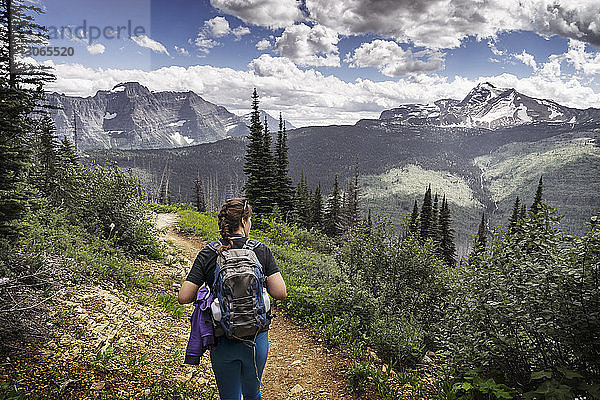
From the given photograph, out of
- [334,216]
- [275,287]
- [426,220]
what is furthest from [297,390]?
[426,220]

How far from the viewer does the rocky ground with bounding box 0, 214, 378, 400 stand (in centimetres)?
431

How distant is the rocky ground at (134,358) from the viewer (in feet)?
14.1

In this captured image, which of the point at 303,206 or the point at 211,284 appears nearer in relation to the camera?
the point at 211,284

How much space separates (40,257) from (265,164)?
76.2 feet

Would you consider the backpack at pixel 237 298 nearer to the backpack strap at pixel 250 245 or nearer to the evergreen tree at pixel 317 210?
the backpack strap at pixel 250 245

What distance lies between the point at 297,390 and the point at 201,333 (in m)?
3.48

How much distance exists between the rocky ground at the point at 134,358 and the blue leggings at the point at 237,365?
2154 mm

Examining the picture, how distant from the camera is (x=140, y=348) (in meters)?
5.63

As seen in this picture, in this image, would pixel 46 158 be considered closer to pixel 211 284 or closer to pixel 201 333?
pixel 211 284

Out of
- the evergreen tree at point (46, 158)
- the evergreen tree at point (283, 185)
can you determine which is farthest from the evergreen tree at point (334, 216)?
the evergreen tree at point (46, 158)

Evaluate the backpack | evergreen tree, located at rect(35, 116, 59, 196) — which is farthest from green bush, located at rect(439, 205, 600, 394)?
evergreen tree, located at rect(35, 116, 59, 196)

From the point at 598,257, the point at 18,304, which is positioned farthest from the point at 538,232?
the point at 18,304

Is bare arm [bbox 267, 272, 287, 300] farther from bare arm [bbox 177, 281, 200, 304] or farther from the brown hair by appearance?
bare arm [bbox 177, 281, 200, 304]

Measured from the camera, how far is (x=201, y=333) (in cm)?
293
